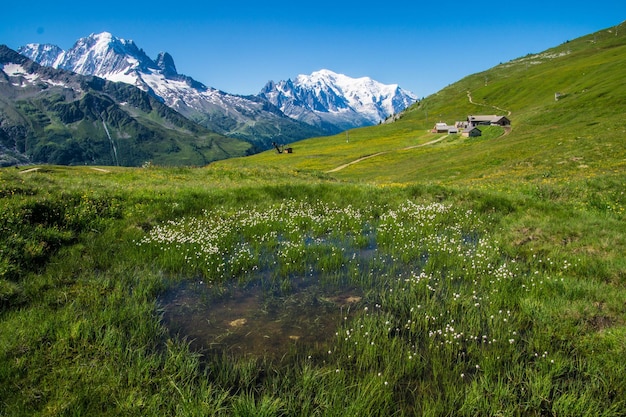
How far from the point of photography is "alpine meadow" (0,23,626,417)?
5.70 m

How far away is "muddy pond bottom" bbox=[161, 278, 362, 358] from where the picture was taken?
24.0 ft

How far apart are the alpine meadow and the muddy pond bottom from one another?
52 mm

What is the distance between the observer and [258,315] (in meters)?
8.51

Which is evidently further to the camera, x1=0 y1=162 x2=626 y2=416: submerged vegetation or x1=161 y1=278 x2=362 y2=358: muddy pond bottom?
x1=161 y1=278 x2=362 y2=358: muddy pond bottom

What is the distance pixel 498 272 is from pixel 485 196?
33.9 feet

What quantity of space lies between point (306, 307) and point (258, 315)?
124 cm

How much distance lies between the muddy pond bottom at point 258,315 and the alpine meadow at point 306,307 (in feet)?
0.17

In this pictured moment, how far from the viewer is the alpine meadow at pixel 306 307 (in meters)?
5.70

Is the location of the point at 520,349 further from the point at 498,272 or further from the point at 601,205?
the point at 601,205

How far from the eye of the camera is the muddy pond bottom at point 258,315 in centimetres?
732

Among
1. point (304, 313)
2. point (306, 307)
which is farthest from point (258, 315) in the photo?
point (306, 307)

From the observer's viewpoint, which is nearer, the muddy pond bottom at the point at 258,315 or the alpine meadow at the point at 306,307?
the alpine meadow at the point at 306,307

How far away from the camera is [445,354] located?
691 cm

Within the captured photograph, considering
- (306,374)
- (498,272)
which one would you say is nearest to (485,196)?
(498,272)
